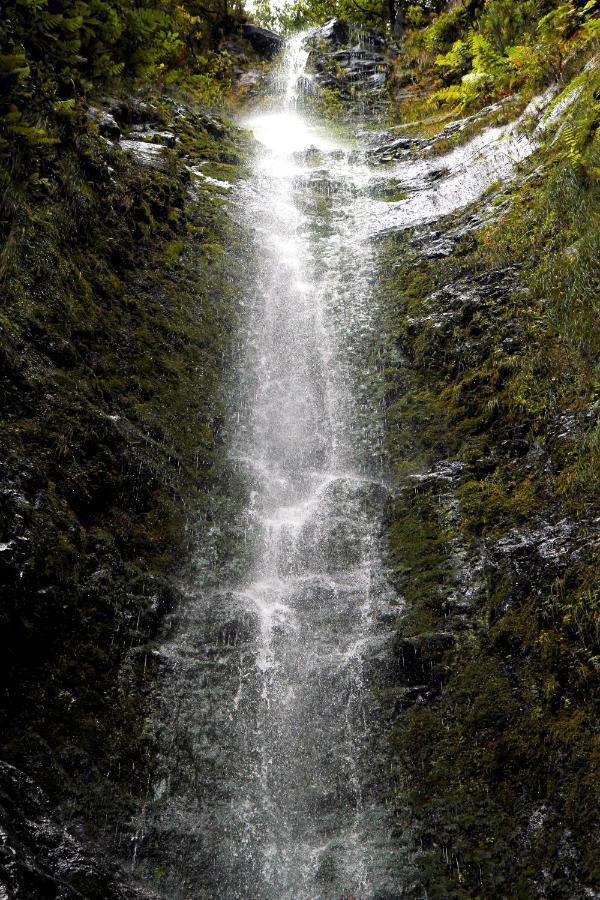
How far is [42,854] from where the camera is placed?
3.62 m

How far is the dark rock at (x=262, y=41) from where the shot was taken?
2155cm

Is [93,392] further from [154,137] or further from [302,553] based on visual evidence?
[154,137]

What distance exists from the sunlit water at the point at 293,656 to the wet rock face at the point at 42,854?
37 centimetres

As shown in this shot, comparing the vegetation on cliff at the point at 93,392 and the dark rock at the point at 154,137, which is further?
the dark rock at the point at 154,137

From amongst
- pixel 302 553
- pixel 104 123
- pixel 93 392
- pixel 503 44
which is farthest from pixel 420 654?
pixel 503 44

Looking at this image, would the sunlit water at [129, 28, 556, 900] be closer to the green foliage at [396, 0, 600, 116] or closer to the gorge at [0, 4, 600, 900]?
the gorge at [0, 4, 600, 900]

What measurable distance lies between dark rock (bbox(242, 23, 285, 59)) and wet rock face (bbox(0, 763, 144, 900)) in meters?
24.1

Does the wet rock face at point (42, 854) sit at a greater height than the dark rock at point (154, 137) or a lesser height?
lesser

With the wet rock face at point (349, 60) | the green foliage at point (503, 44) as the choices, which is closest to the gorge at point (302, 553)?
the green foliage at point (503, 44)

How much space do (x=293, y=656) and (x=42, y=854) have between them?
247cm

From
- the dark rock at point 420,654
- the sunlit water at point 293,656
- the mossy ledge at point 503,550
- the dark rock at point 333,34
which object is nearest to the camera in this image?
the mossy ledge at point 503,550

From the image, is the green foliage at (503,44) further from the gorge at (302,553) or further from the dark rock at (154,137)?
the dark rock at (154,137)

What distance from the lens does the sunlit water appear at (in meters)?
4.35

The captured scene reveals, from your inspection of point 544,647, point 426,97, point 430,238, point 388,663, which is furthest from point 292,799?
point 426,97
